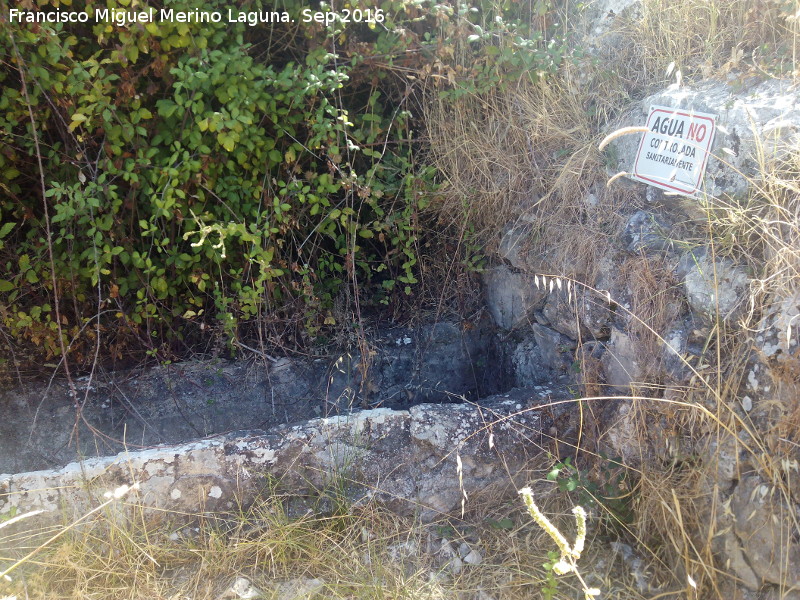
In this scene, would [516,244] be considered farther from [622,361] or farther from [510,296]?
[622,361]

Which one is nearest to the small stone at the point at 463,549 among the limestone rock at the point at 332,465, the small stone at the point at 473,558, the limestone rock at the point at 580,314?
the small stone at the point at 473,558

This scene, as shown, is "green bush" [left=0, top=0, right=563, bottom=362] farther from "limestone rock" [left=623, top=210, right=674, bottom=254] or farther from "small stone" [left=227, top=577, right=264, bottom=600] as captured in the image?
"small stone" [left=227, top=577, right=264, bottom=600]

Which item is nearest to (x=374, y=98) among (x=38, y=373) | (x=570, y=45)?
(x=570, y=45)

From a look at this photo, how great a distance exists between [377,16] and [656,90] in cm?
124

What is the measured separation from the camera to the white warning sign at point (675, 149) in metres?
2.44

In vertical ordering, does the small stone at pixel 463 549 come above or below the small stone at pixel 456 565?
above

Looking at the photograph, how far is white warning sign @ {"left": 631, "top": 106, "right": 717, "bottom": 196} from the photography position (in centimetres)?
244

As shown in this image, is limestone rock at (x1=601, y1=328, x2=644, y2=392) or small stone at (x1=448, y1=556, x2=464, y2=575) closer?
small stone at (x1=448, y1=556, x2=464, y2=575)

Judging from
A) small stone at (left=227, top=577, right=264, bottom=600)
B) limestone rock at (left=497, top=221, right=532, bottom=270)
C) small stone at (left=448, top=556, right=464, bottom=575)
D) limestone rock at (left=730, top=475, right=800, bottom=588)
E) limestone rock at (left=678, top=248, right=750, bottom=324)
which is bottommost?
small stone at (left=227, top=577, right=264, bottom=600)

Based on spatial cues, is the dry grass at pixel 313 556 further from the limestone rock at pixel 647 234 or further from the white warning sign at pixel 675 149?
the white warning sign at pixel 675 149

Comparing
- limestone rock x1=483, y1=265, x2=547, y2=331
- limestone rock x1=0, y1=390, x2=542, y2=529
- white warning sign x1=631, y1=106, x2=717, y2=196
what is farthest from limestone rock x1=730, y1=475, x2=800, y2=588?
limestone rock x1=483, y1=265, x2=547, y2=331

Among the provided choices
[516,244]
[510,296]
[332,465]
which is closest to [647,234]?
[516,244]

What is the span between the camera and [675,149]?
254cm

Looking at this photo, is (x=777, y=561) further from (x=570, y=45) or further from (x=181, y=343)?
(x=181, y=343)
